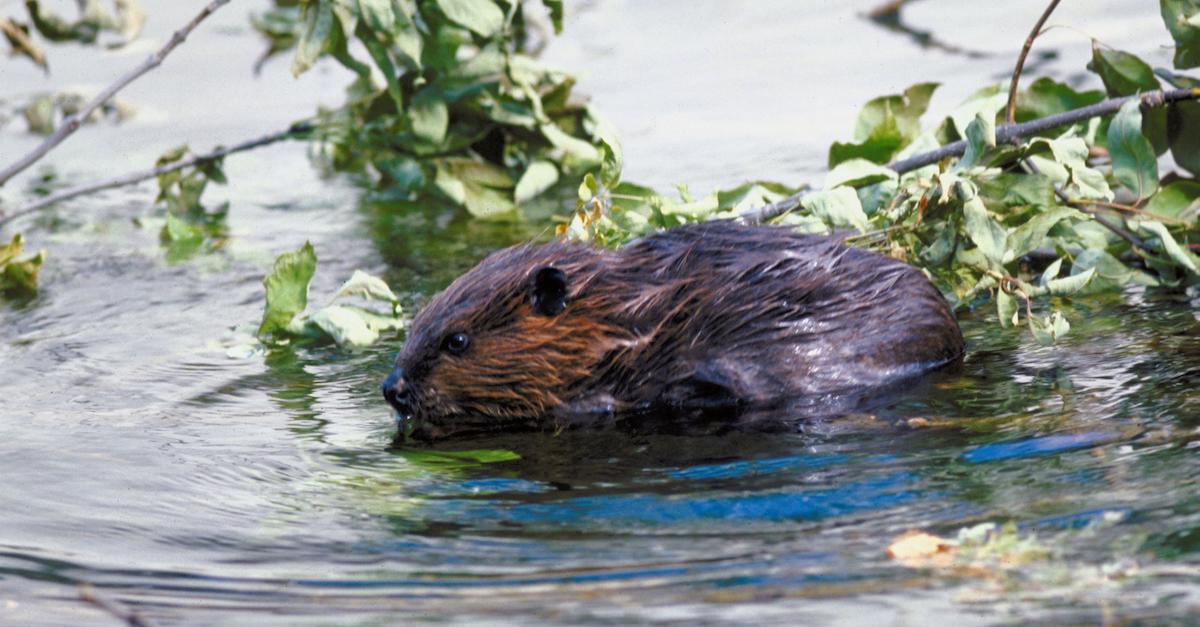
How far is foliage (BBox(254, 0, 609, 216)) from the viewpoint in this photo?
20.5 feet

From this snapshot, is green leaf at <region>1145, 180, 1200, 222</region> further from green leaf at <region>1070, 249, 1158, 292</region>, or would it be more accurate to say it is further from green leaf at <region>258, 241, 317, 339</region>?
green leaf at <region>258, 241, 317, 339</region>

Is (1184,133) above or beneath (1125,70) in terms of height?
beneath

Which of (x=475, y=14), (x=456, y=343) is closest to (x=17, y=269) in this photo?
(x=475, y=14)

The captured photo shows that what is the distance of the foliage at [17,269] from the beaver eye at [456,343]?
7.81ft

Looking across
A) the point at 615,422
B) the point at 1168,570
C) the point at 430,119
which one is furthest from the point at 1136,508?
the point at 430,119

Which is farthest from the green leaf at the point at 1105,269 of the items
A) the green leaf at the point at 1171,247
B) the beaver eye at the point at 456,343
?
the beaver eye at the point at 456,343

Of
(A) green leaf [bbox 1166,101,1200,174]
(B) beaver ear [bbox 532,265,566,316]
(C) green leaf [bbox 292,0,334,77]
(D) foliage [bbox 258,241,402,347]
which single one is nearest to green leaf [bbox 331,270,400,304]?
(D) foliage [bbox 258,241,402,347]

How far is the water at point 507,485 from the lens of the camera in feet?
9.09

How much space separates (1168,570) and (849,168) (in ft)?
7.17

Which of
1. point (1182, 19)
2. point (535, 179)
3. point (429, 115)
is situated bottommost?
point (535, 179)

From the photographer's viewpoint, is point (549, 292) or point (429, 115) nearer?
point (549, 292)

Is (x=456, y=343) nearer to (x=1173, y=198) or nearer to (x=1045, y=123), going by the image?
(x=1045, y=123)

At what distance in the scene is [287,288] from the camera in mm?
5098

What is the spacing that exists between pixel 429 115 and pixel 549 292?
235 centimetres
